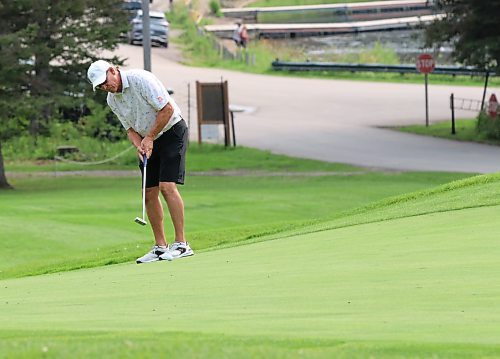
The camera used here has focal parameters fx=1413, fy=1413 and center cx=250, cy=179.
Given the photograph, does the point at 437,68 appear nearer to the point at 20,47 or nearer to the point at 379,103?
the point at 379,103

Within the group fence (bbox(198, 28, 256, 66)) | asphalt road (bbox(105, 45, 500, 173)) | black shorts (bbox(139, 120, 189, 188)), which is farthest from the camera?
fence (bbox(198, 28, 256, 66))

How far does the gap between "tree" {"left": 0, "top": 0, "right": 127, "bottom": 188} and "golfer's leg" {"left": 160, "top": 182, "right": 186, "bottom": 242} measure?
727 inches

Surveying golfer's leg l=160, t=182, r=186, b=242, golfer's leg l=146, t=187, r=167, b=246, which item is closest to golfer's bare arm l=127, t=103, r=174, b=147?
golfer's leg l=160, t=182, r=186, b=242

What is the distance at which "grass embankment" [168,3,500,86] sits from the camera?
213 ft

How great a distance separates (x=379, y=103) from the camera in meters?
56.6

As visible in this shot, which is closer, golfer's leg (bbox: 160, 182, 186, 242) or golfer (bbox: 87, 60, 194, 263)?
golfer (bbox: 87, 60, 194, 263)

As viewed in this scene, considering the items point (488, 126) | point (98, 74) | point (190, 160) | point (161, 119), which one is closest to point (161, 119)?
point (161, 119)

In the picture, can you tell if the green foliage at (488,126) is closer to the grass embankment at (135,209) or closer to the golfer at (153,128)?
the grass embankment at (135,209)

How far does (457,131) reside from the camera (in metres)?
47.4

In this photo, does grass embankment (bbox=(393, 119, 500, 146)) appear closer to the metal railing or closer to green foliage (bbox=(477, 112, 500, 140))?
green foliage (bbox=(477, 112, 500, 140))

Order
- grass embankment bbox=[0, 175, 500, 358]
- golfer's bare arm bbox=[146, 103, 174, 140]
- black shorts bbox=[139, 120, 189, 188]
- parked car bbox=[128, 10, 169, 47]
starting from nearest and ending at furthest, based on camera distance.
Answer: grass embankment bbox=[0, 175, 500, 358] < golfer's bare arm bbox=[146, 103, 174, 140] < black shorts bbox=[139, 120, 189, 188] < parked car bbox=[128, 10, 169, 47]

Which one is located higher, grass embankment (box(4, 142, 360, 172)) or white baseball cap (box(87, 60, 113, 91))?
white baseball cap (box(87, 60, 113, 91))

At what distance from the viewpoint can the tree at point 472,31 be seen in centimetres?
4125

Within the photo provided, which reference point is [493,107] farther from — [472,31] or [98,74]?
[98,74]
